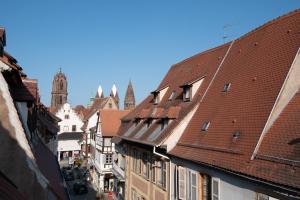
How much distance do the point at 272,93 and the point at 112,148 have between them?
27.6m

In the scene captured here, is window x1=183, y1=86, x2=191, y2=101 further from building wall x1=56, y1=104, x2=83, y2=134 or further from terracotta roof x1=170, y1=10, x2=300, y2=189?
building wall x1=56, y1=104, x2=83, y2=134

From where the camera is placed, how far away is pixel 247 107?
12.3 meters

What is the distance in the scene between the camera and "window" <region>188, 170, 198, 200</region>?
44.3 feet

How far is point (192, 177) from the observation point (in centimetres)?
1378

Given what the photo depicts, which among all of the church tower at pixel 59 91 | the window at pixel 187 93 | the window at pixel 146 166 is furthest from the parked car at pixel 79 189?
the church tower at pixel 59 91

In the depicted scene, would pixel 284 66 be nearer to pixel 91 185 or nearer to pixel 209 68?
pixel 209 68

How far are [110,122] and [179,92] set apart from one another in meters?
18.6

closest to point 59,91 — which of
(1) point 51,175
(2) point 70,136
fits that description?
(2) point 70,136

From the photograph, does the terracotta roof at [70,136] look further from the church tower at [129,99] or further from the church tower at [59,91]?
the church tower at [59,91]

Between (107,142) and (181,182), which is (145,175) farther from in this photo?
(107,142)

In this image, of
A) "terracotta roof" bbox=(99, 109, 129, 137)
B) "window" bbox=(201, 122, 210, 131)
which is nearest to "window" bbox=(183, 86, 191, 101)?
"window" bbox=(201, 122, 210, 131)

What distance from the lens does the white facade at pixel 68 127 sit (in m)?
63.6

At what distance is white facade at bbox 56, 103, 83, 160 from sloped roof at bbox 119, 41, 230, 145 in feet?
136

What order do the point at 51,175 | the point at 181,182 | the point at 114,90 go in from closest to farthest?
the point at 51,175 < the point at 181,182 < the point at 114,90
